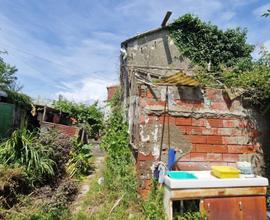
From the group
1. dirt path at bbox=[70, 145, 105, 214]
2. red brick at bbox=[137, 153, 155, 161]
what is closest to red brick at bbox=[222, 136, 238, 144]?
red brick at bbox=[137, 153, 155, 161]

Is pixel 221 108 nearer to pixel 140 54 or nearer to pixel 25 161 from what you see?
pixel 25 161

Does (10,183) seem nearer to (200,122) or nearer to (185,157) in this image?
(185,157)

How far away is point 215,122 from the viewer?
5.32 metres

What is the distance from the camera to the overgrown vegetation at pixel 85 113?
13637 mm

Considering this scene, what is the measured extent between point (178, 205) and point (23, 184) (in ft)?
10.4

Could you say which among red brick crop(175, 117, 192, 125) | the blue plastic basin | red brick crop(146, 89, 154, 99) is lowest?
the blue plastic basin

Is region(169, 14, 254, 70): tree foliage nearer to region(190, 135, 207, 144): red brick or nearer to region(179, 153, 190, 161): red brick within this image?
Answer: region(190, 135, 207, 144): red brick

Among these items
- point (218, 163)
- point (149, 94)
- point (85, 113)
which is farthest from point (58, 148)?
point (85, 113)

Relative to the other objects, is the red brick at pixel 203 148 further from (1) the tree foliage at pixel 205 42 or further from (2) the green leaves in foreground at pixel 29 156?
(1) the tree foliage at pixel 205 42

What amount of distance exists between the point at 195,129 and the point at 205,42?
328 inches

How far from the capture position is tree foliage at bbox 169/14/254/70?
1234cm

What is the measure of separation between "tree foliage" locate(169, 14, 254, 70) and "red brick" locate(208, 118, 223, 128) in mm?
7520

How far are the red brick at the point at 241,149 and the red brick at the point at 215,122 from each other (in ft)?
1.52

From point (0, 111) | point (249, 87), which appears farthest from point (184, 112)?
point (0, 111)
